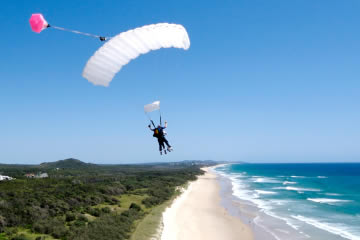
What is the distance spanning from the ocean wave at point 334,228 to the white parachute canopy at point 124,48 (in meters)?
20.6

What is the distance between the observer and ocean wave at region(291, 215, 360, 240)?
22742 millimetres

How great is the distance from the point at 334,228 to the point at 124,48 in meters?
23.4

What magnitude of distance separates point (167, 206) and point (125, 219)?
33.0ft

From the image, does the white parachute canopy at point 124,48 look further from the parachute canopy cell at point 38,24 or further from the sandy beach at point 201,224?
the sandy beach at point 201,224

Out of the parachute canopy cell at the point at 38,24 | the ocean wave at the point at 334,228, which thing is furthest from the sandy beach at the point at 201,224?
the parachute canopy cell at the point at 38,24

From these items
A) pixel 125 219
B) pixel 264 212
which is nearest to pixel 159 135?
pixel 125 219

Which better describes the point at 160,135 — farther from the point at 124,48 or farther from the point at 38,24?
the point at 38,24

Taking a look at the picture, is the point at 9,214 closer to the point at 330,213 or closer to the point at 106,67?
the point at 106,67

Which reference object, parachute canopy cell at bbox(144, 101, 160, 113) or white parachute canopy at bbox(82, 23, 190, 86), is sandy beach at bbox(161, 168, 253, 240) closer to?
parachute canopy cell at bbox(144, 101, 160, 113)

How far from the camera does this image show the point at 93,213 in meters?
23.5

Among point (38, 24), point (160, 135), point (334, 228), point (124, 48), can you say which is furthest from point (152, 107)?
point (334, 228)

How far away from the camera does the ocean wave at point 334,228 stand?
2274 centimetres

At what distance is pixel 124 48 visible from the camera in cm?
1083

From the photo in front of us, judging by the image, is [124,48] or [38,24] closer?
[38,24]
